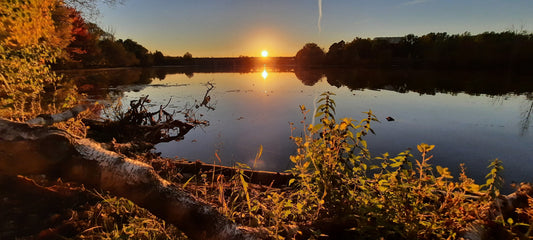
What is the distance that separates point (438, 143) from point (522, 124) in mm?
7060

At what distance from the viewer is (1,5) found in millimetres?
5770

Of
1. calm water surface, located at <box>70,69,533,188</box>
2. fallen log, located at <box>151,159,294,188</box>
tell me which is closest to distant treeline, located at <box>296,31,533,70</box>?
calm water surface, located at <box>70,69,533,188</box>

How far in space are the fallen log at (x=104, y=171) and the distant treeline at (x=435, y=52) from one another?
278 feet

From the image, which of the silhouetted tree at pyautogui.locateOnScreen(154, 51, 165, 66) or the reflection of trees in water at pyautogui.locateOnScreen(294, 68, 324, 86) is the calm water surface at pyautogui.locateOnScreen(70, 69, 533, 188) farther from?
the silhouetted tree at pyautogui.locateOnScreen(154, 51, 165, 66)

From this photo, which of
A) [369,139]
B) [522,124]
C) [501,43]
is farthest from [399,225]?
[501,43]

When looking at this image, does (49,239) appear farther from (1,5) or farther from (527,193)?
(1,5)

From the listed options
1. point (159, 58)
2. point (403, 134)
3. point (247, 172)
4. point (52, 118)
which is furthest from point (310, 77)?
point (159, 58)

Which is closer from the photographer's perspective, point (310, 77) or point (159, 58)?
point (310, 77)

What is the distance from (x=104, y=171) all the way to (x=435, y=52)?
325 ft

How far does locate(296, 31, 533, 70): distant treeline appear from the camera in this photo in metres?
63.2

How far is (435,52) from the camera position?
258ft

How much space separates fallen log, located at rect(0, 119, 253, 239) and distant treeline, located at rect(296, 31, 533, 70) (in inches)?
3332

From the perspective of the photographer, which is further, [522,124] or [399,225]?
[522,124]

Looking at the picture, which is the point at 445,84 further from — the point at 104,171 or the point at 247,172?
the point at 104,171
